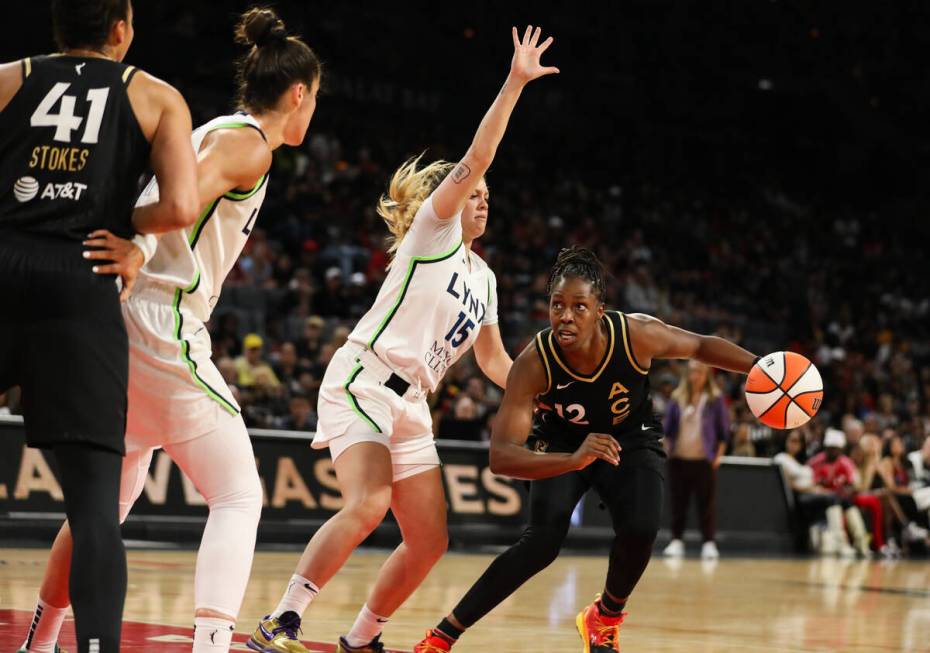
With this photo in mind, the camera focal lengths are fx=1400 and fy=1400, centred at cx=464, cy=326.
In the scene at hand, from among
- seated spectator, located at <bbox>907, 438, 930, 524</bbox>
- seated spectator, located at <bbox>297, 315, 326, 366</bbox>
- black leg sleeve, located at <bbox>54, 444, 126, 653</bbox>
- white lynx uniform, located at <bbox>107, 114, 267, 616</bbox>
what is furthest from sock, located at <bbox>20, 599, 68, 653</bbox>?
seated spectator, located at <bbox>907, 438, 930, 524</bbox>

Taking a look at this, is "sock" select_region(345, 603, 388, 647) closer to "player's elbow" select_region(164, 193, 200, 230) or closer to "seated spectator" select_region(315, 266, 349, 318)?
"player's elbow" select_region(164, 193, 200, 230)

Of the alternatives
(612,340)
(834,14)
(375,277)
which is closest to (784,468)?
(375,277)

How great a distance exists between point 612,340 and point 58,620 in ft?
8.30

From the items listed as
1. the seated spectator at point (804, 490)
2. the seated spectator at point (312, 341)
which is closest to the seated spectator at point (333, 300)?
the seated spectator at point (312, 341)

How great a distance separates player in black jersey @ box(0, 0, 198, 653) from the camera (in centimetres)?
386

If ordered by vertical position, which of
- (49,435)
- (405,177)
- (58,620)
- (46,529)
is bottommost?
(46,529)

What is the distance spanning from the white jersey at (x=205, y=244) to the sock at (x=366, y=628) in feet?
5.68

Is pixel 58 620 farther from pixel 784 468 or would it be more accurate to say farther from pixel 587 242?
pixel 587 242

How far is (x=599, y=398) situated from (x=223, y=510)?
2046 mm

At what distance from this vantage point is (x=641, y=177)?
31453 mm

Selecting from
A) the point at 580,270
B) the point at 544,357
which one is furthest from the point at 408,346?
the point at 580,270

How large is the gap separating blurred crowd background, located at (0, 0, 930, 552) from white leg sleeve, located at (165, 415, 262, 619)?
8.82m

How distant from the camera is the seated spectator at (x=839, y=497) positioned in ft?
55.8

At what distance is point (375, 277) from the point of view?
731 inches
